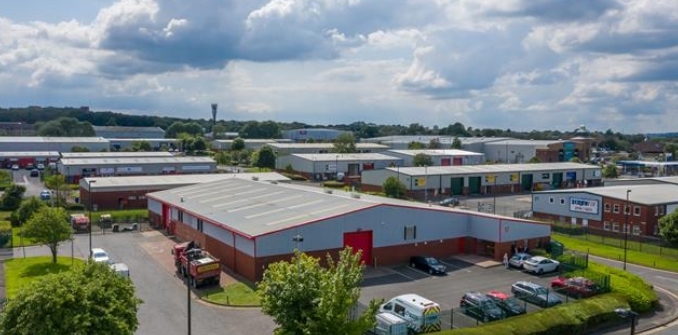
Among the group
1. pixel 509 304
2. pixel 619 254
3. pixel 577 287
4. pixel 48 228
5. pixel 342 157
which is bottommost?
pixel 619 254

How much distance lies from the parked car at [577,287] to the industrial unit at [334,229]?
23.7 ft

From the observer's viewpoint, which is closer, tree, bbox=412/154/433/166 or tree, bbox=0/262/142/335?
tree, bbox=0/262/142/335

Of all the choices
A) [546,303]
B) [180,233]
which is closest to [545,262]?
[546,303]

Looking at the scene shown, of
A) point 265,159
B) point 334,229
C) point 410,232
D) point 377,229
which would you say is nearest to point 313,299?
point 334,229

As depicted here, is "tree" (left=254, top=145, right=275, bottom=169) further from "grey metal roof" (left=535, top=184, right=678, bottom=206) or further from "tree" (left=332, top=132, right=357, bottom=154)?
Result: "grey metal roof" (left=535, top=184, right=678, bottom=206)

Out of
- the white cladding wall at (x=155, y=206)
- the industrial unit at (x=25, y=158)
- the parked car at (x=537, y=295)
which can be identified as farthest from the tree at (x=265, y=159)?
the parked car at (x=537, y=295)

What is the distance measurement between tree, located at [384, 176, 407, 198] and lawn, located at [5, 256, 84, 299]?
4323 cm

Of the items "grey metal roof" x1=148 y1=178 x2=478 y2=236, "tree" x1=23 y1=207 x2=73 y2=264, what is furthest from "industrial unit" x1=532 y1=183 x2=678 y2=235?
"tree" x1=23 y1=207 x2=73 y2=264

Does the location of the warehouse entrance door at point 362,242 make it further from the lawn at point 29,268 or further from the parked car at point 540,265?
the lawn at point 29,268

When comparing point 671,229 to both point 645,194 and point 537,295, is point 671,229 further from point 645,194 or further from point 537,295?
point 537,295

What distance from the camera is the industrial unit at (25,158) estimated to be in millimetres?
112688

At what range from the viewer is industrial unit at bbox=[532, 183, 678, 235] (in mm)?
55000

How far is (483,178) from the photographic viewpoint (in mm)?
87062

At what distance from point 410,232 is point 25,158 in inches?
3927
